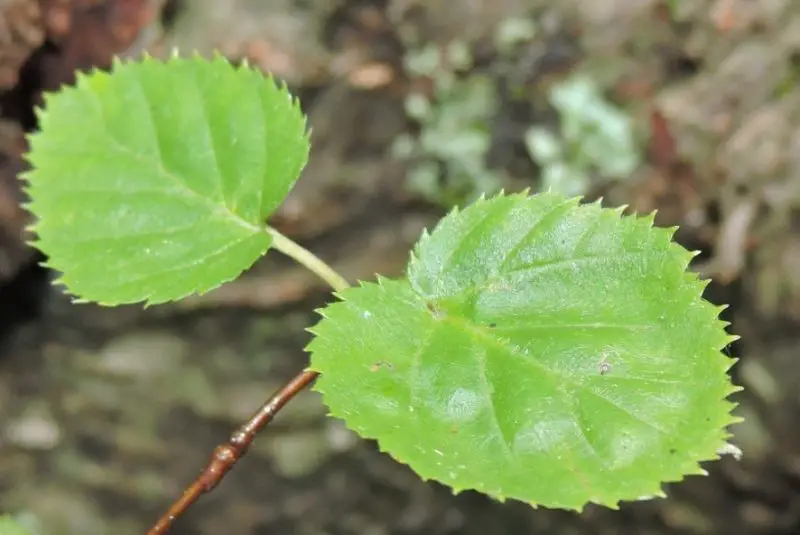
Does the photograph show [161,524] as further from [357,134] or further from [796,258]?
[796,258]

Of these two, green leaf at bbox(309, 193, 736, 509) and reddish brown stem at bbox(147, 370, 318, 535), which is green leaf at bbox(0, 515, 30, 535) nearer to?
reddish brown stem at bbox(147, 370, 318, 535)

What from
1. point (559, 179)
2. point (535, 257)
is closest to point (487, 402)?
point (535, 257)

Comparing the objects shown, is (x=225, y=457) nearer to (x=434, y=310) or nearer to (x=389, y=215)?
(x=434, y=310)

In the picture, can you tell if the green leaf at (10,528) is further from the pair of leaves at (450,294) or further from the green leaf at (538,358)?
the green leaf at (538,358)

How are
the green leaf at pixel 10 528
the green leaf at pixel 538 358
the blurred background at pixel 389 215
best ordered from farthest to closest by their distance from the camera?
the blurred background at pixel 389 215
the green leaf at pixel 10 528
the green leaf at pixel 538 358

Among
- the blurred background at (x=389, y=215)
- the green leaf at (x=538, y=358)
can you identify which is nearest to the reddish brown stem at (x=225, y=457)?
the green leaf at (x=538, y=358)
